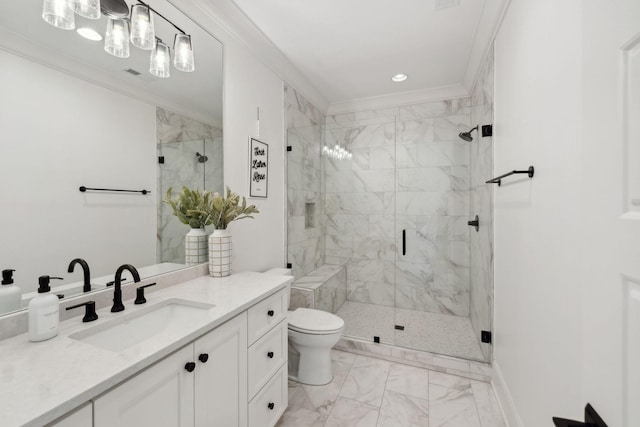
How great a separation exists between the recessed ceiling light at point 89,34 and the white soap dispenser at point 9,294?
3.23 feet

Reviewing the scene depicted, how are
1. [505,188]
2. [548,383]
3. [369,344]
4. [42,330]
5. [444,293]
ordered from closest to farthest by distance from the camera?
[42,330] → [548,383] → [505,188] → [369,344] → [444,293]

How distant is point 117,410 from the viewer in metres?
0.72

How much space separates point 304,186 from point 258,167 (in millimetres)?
854

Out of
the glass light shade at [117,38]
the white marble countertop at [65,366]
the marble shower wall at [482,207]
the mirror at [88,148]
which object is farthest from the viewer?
the marble shower wall at [482,207]

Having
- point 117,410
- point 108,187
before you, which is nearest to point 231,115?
point 108,187

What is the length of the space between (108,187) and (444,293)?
311 cm

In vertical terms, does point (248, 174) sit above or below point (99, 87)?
below

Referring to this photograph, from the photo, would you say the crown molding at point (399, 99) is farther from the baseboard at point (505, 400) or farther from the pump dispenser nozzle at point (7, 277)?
the pump dispenser nozzle at point (7, 277)

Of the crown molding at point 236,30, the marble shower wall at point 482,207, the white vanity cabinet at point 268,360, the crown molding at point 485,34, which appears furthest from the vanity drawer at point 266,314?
the crown molding at point 485,34

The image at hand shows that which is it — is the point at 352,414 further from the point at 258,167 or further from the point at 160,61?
the point at 160,61

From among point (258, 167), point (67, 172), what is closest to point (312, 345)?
point (258, 167)

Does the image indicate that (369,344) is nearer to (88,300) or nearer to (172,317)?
(172,317)

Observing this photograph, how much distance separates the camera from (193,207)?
1.64 m

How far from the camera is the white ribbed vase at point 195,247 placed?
1.64m
